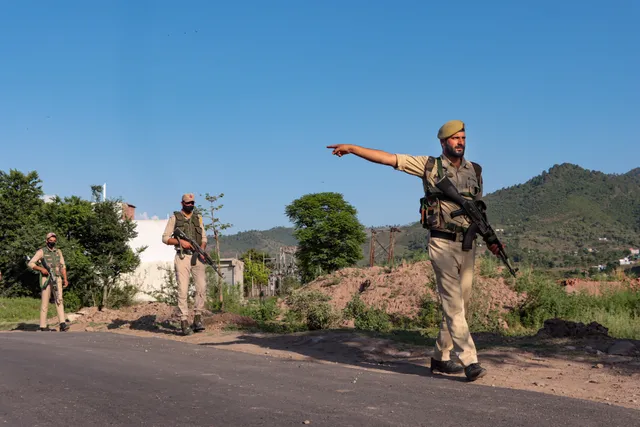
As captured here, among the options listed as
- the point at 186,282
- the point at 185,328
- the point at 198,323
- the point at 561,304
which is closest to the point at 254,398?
the point at 185,328

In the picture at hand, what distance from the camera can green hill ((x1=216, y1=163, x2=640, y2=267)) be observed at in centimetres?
8331

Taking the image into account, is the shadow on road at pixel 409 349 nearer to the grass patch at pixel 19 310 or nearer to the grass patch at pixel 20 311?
the grass patch at pixel 20 311

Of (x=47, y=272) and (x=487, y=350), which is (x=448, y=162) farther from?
(x=47, y=272)

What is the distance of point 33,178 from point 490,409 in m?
33.0

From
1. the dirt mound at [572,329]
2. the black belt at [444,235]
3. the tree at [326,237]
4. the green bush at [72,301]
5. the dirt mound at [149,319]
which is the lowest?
the dirt mound at [572,329]

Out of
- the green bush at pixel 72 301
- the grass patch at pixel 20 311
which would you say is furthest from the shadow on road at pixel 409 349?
the green bush at pixel 72 301

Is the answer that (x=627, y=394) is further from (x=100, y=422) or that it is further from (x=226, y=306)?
(x=226, y=306)

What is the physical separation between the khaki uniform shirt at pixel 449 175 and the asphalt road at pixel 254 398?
1488 mm

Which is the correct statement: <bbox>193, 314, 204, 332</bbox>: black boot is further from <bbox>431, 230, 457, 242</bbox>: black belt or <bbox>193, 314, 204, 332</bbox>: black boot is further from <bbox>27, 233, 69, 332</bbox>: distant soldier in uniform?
<bbox>431, 230, 457, 242</bbox>: black belt

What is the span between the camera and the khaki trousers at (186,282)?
37.1 ft

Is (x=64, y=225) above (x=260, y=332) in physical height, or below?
above

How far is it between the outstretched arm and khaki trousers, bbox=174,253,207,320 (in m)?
5.67

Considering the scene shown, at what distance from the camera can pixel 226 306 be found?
16953 millimetres

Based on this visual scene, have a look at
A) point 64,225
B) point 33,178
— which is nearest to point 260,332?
point 64,225
